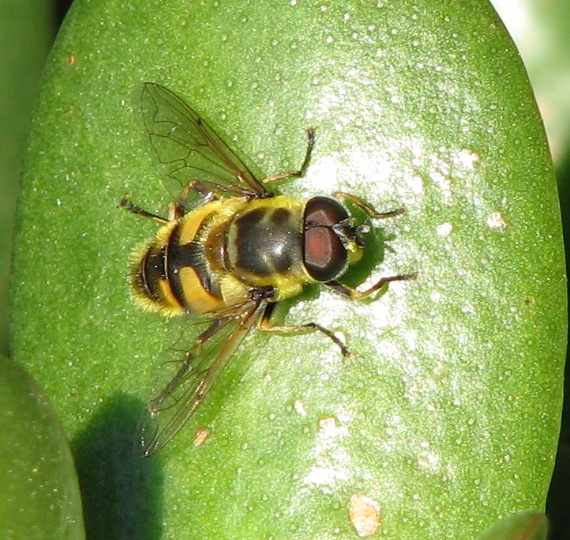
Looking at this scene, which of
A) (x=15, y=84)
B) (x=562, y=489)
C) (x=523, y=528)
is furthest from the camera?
(x=15, y=84)

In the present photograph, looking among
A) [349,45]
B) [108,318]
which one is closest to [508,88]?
[349,45]

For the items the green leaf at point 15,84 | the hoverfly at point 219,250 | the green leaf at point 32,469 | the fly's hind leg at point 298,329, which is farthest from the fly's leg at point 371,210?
the green leaf at point 15,84

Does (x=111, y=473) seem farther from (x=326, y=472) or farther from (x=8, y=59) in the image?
(x=8, y=59)

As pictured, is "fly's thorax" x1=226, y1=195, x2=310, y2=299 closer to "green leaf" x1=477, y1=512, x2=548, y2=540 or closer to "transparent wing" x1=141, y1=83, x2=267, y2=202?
"transparent wing" x1=141, y1=83, x2=267, y2=202

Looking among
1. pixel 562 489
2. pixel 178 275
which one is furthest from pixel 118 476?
pixel 562 489

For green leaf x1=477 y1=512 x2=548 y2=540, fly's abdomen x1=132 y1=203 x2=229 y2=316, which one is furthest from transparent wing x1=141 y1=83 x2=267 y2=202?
green leaf x1=477 y1=512 x2=548 y2=540

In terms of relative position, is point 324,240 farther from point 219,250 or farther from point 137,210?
point 137,210
